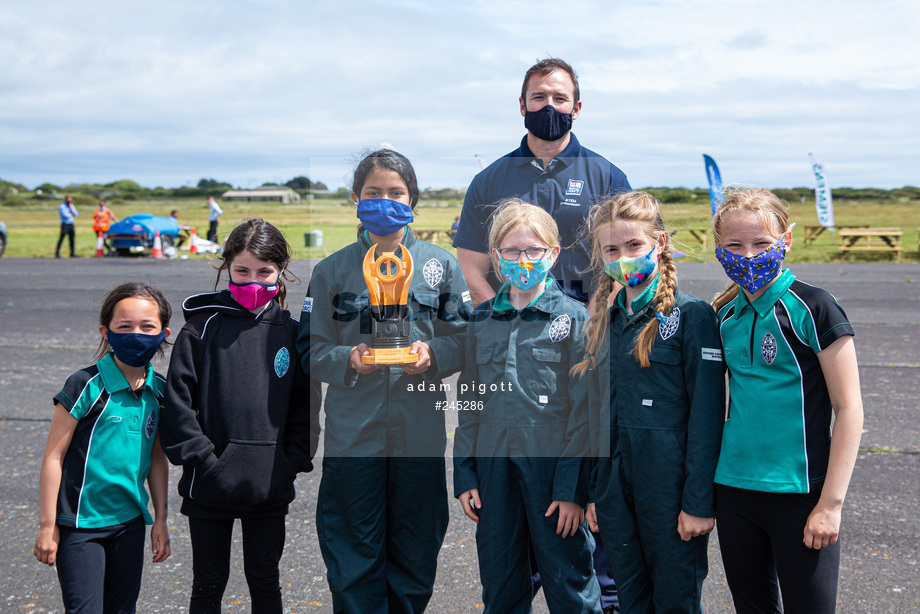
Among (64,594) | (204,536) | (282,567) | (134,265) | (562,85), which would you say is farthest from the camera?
(134,265)

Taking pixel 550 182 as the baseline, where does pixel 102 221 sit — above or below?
above

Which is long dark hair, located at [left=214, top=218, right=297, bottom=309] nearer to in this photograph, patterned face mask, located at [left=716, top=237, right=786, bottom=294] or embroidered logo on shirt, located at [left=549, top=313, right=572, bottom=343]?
embroidered logo on shirt, located at [left=549, top=313, right=572, bottom=343]

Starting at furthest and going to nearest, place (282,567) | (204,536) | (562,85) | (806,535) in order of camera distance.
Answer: (282,567) < (562,85) < (204,536) < (806,535)

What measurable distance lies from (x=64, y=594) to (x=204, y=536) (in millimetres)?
540

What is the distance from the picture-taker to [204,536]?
3066mm

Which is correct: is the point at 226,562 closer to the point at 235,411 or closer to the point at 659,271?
the point at 235,411

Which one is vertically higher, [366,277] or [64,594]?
[366,277]

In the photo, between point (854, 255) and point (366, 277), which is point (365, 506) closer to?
point (366, 277)

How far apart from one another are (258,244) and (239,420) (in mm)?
759

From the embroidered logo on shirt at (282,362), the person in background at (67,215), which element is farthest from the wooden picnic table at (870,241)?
the embroidered logo on shirt at (282,362)

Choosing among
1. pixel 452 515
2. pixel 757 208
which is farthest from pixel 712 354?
pixel 452 515

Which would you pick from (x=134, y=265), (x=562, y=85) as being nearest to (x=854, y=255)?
(x=134, y=265)

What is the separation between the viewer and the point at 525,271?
3.00 meters

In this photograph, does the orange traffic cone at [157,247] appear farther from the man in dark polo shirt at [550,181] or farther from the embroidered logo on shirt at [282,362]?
the embroidered logo on shirt at [282,362]
